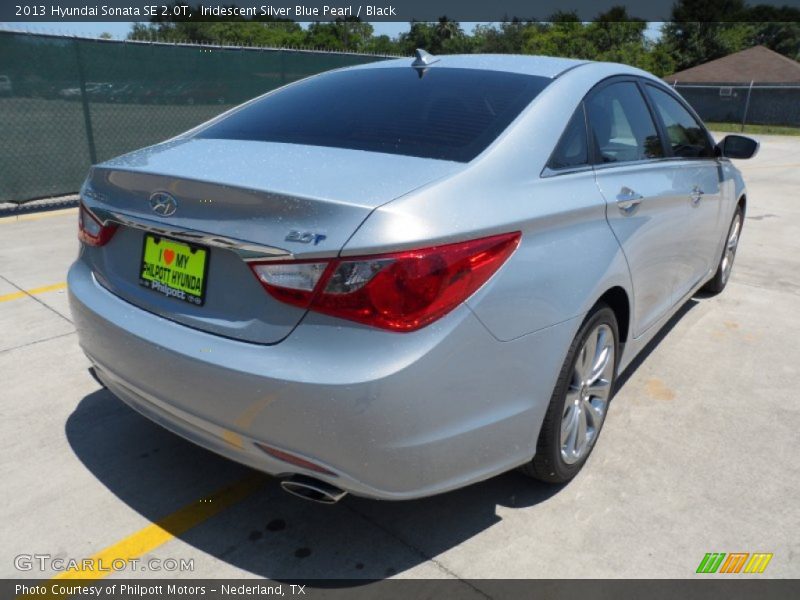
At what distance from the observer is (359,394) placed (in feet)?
6.05

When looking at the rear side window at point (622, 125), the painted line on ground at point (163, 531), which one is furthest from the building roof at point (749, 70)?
the painted line on ground at point (163, 531)

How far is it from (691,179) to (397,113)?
1916mm

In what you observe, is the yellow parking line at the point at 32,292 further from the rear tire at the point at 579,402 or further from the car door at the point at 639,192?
the car door at the point at 639,192

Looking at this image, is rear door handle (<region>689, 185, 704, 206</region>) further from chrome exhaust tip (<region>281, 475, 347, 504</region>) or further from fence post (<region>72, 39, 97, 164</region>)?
fence post (<region>72, 39, 97, 164</region>)

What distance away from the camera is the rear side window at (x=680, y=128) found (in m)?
3.66

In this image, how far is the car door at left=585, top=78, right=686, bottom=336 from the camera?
2801 mm

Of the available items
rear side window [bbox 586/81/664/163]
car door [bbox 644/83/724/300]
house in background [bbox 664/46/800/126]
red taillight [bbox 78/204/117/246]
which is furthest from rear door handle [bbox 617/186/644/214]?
house in background [bbox 664/46/800/126]

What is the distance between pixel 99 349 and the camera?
96.2 inches

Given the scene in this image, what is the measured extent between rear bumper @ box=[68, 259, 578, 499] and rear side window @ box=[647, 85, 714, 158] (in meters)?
1.95

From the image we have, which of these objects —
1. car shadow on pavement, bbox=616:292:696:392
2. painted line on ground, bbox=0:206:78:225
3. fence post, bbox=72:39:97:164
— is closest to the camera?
car shadow on pavement, bbox=616:292:696:392

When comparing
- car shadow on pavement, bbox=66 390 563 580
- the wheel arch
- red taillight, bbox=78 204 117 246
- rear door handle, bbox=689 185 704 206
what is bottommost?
car shadow on pavement, bbox=66 390 563 580

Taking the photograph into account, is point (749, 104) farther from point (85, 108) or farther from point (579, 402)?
point (579, 402)

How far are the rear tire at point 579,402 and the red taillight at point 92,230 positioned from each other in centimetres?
173

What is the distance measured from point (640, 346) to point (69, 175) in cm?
770
